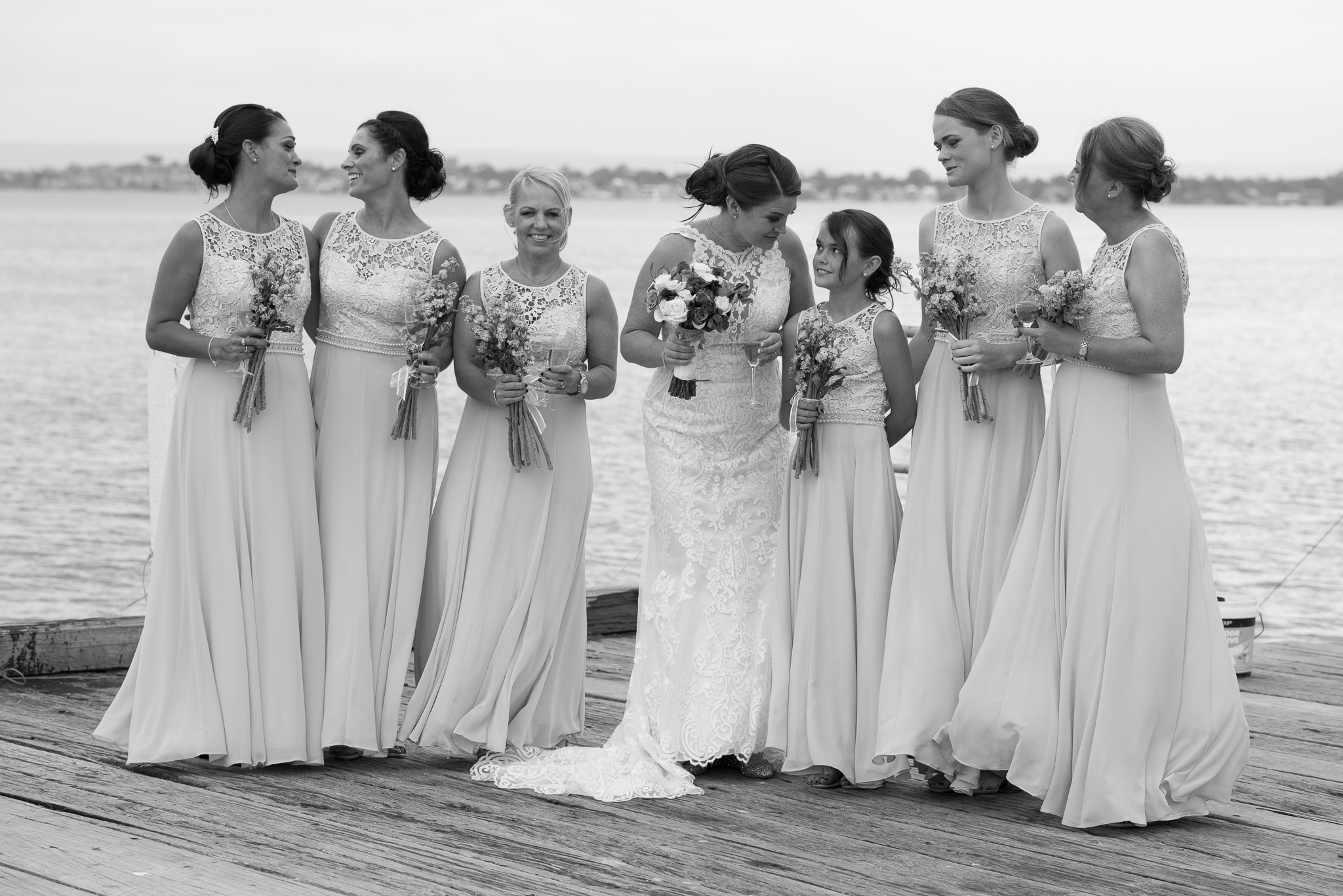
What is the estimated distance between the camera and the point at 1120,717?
17.7ft

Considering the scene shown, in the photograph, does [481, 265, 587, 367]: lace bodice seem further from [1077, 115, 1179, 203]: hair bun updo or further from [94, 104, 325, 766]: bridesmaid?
[1077, 115, 1179, 203]: hair bun updo

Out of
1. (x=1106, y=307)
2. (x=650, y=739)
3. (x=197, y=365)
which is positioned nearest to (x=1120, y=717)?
(x=1106, y=307)

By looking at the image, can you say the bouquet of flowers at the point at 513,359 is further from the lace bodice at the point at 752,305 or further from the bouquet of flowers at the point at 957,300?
the bouquet of flowers at the point at 957,300

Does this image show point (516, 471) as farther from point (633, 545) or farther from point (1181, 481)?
point (633, 545)

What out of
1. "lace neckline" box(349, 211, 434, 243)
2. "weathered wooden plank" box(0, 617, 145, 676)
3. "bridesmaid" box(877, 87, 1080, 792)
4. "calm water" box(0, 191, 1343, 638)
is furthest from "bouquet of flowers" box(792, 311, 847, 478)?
"calm water" box(0, 191, 1343, 638)

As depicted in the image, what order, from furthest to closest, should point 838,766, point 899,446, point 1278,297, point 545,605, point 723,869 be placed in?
point 1278,297 < point 899,446 < point 545,605 < point 838,766 < point 723,869

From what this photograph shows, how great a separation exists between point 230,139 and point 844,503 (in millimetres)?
2764

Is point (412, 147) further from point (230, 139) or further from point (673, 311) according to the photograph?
point (673, 311)

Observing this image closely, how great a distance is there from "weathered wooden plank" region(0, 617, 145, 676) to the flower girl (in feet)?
11.6

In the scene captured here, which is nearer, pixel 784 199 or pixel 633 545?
pixel 784 199

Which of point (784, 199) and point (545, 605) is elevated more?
point (784, 199)

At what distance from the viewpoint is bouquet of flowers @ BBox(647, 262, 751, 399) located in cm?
576

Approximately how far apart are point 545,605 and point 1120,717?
226cm

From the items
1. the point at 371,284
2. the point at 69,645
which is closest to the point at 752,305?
the point at 371,284
